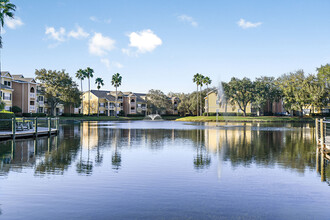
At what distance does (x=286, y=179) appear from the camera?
39.1 feet

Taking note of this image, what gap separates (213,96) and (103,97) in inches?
1567

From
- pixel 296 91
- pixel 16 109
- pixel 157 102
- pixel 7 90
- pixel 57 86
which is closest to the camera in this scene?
pixel 7 90

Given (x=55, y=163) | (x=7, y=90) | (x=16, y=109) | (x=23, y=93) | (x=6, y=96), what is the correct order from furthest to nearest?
(x=23, y=93) < (x=16, y=109) < (x=7, y=90) < (x=6, y=96) < (x=55, y=163)

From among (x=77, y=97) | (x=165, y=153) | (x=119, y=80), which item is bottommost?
(x=165, y=153)

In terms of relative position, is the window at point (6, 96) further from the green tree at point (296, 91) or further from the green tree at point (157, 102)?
the green tree at point (296, 91)

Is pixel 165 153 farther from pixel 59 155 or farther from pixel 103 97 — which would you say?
pixel 103 97

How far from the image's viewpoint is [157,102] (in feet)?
384

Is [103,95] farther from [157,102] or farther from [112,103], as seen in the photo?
[157,102]

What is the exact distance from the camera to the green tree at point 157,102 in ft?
384

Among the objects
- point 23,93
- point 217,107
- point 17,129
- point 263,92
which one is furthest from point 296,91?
point 17,129

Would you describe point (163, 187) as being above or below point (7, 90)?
below

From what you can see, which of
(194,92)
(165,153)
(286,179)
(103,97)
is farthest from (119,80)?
(286,179)

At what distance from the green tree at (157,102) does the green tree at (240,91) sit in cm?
3014

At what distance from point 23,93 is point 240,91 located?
5807 cm
